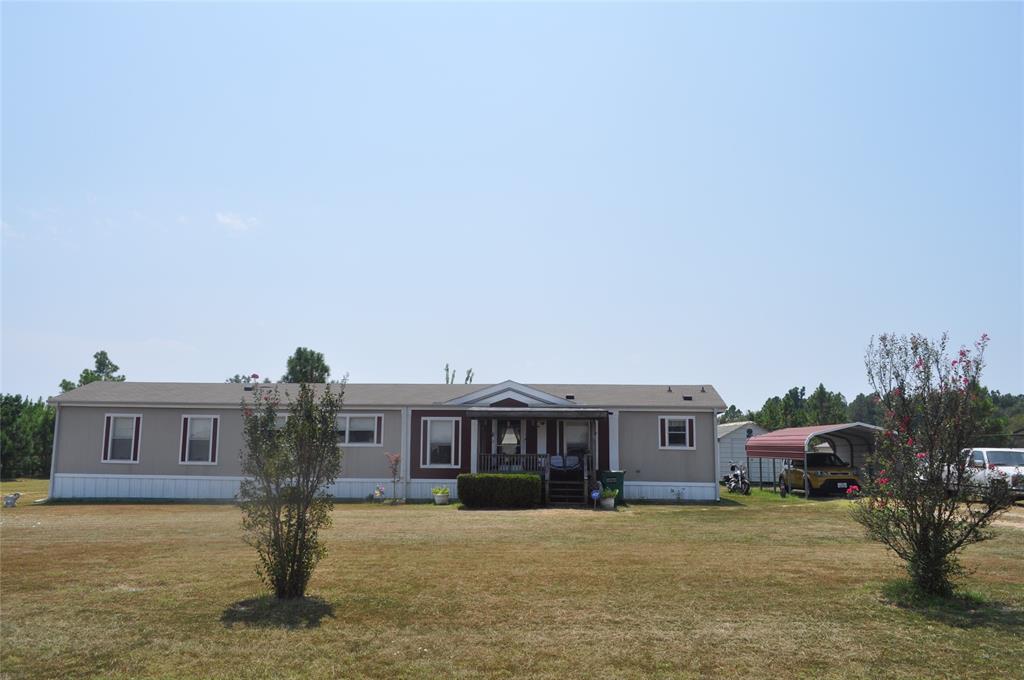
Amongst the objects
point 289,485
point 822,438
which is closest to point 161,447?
point 289,485

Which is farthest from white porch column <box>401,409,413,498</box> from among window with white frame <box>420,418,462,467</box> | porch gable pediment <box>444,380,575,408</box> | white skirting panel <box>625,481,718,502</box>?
white skirting panel <box>625,481,718,502</box>

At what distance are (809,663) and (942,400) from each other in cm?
414

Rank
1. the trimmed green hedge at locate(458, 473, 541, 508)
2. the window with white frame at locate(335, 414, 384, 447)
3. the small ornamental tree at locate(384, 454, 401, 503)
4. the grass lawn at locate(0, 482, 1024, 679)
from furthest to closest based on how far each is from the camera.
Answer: the window with white frame at locate(335, 414, 384, 447) → the small ornamental tree at locate(384, 454, 401, 503) → the trimmed green hedge at locate(458, 473, 541, 508) → the grass lawn at locate(0, 482, 1024, 679)

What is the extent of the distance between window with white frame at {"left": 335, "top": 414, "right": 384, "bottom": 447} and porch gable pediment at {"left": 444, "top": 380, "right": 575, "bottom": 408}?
8.80ft

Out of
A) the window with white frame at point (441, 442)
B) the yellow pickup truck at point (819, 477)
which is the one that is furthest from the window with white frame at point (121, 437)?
the yellow pickup truck at point (819, 477)

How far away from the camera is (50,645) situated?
7.26 meters

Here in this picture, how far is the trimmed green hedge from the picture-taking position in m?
22.5

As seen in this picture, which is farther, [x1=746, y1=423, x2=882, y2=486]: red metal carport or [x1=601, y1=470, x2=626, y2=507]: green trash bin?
[x1=746, y1=423, x2=882, y2=486]: red metal carport

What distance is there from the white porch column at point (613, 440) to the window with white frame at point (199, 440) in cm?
1419

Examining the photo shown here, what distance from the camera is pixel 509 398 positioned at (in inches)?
1008

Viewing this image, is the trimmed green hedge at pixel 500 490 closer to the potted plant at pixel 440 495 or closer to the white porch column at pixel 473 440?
the potted plant at pixel 440 495

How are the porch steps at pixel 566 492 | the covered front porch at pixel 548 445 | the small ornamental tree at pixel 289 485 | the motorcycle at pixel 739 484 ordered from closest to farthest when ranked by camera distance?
the small ornamental tree at pixel 289 485 < the porch steps at pixel 566 492 < the covered front porch at pixel 548 445 < the motorcycle at pixel 739 484

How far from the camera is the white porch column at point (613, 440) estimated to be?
2547 centimetres

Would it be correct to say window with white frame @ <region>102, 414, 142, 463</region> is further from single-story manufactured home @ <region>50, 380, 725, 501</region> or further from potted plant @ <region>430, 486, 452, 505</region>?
potted plant @ <region>430, 486, 452, 505</region>
